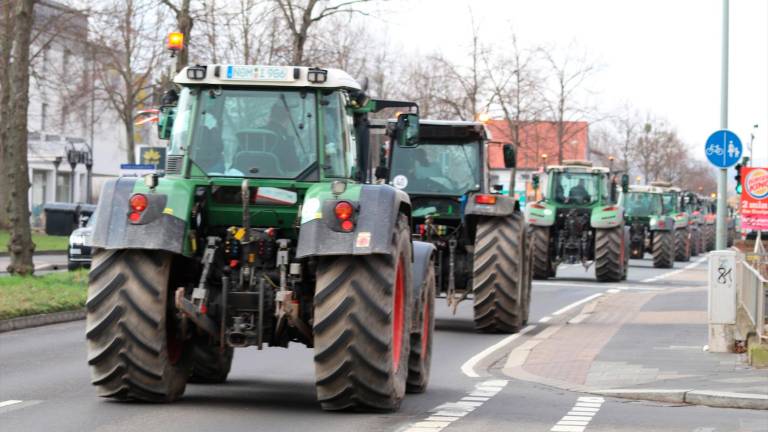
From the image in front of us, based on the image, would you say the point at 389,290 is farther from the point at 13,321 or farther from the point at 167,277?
the point at 13,321

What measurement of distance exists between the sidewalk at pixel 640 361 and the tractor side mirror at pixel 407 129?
2.87m

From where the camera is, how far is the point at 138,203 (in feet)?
33.9

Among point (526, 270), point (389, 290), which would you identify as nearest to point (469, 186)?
point (526, 270)

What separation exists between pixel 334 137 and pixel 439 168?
9111 millimetres

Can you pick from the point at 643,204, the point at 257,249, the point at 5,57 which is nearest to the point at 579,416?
the point at 257,249

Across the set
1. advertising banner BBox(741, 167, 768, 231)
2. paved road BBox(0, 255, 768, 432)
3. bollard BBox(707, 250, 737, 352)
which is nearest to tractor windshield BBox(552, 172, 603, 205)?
advertising banner BBox(741, 167, 768, 231)

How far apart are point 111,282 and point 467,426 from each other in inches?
110

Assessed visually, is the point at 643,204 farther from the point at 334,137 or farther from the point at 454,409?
the point at 334,137

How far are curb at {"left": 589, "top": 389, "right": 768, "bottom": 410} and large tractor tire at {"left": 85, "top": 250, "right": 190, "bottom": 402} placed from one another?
453cm

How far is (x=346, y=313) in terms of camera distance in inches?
399

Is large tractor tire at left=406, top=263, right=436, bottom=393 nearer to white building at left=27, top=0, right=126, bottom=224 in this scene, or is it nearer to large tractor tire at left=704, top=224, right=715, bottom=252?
white building at left=27, top=0, right=126, bottom=224

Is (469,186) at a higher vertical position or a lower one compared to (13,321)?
higher

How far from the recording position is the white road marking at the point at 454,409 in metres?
9.96

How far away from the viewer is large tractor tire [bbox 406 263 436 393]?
12.1 metres
